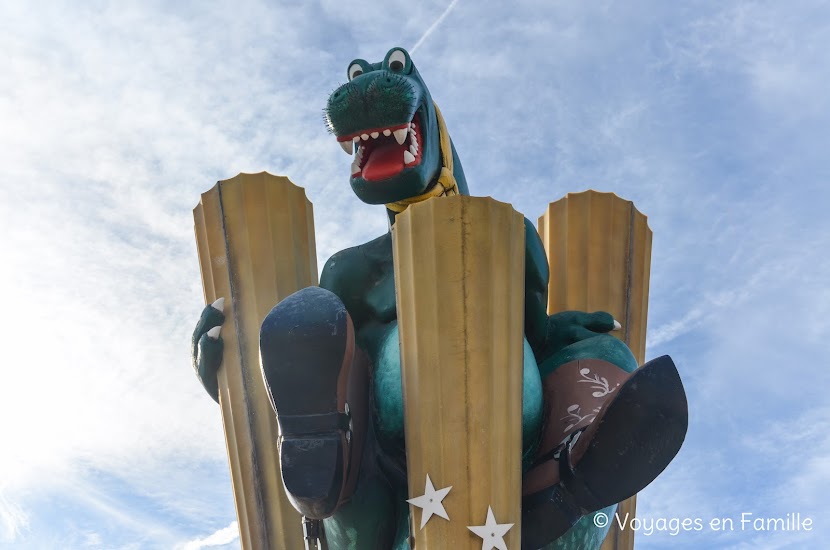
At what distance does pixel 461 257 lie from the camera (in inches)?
131

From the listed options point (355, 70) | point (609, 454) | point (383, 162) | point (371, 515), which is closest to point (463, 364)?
point (609, 454)

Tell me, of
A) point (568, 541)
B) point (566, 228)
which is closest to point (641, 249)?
point (566, 228)

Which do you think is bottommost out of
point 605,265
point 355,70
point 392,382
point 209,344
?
point 392,382

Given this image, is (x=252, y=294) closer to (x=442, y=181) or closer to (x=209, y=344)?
(x=209, y=344)

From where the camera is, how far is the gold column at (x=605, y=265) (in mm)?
4734

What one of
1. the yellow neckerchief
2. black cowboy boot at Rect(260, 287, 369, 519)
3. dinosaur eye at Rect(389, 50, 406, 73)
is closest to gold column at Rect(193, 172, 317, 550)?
the yellow neckerchief

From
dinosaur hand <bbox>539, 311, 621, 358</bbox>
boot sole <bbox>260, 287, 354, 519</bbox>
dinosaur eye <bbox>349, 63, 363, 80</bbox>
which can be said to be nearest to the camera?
boot sole <bbox>260, 287, 354, 519</bbox>

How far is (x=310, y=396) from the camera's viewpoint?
10.6 feet

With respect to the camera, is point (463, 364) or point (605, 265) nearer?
point (463, 364)

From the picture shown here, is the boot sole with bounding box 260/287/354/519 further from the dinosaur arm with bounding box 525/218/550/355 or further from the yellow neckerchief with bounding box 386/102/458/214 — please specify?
the dinosaur arm with bounding box 525/218/550/355

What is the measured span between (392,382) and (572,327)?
42.5 inches

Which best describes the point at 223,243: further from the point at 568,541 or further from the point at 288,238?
the point at 568,541

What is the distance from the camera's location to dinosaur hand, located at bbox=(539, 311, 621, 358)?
426 centimetres

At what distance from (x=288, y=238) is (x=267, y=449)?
103 cm
